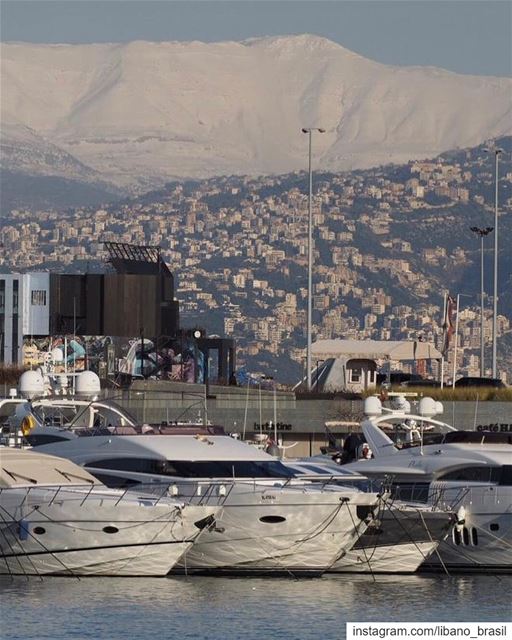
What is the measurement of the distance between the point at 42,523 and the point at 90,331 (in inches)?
2861

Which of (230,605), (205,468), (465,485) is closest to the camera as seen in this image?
(230,605)

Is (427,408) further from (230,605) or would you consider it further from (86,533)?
(230,605)

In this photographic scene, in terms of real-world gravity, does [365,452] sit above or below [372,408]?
below

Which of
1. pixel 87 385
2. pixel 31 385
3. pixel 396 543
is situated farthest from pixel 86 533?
pixel 87 385

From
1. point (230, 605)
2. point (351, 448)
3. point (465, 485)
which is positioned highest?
point (351, 448)

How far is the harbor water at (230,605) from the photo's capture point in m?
34.1

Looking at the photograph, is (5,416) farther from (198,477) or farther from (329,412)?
(198,477)

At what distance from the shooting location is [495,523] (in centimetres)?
4275

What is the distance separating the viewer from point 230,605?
3666 cm

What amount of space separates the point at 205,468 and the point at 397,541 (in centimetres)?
410

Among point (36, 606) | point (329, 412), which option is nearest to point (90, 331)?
point (329, 412)

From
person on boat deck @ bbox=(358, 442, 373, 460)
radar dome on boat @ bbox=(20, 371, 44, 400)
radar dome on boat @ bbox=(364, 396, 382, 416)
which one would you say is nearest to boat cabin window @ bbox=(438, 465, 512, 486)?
radar dome on boat @ bbox=(364, 396, 382, 416)

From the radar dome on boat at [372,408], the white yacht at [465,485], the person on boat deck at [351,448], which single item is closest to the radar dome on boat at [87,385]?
the person on boat deck at [351,448]

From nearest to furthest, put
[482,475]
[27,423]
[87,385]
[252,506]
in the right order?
[252,506], [482,475], [27,423], [87,385]
